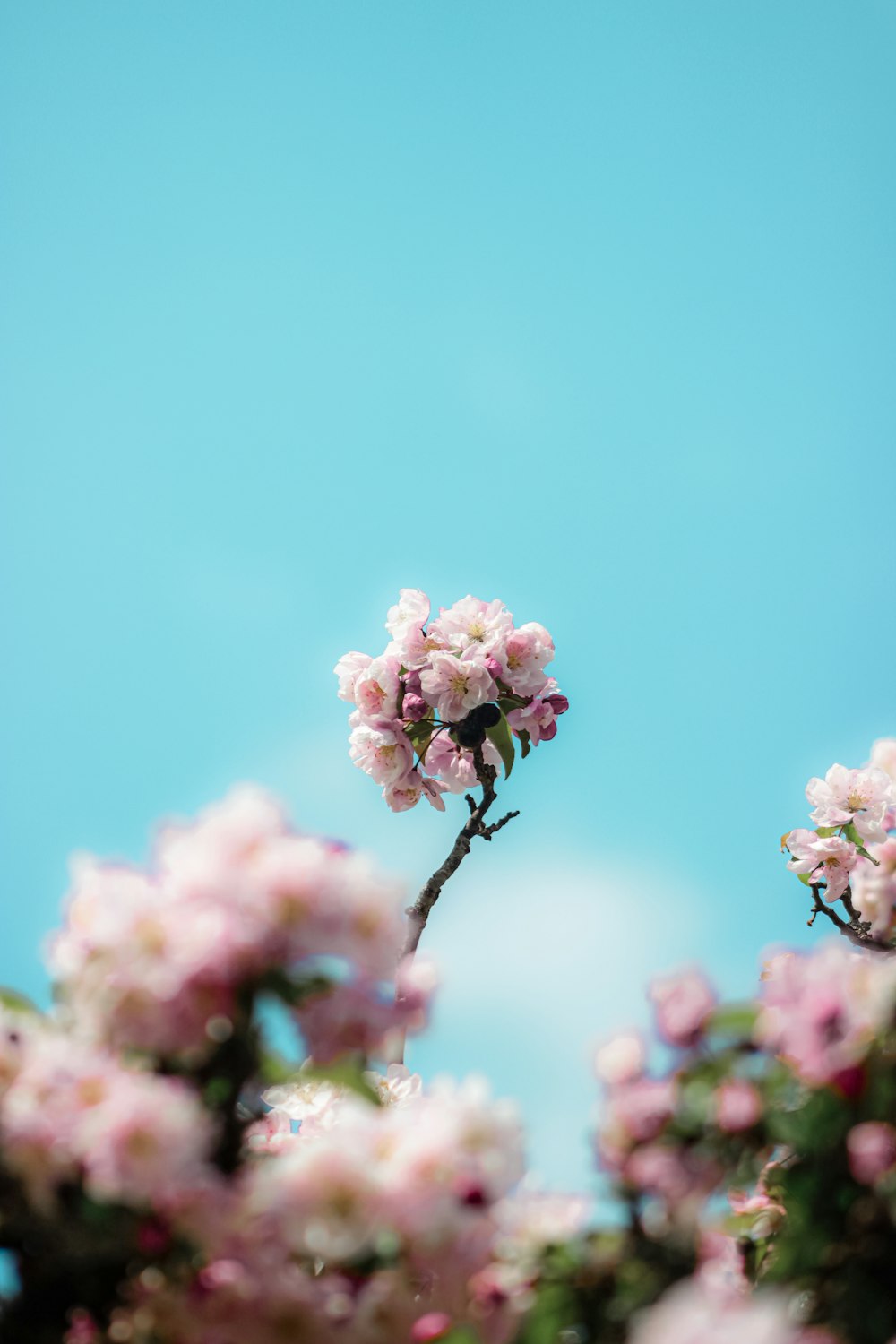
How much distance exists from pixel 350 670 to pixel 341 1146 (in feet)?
12.2

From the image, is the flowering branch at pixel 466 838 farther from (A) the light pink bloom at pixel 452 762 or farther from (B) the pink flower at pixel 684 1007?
(B) the pink flower at pixel 684 1007

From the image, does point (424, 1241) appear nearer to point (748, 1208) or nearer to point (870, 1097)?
point (870, 1097)

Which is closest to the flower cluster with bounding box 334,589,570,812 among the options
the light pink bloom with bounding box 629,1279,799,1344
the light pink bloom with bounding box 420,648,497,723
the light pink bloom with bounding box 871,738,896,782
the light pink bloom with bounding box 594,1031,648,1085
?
the light pink bloom with bounding box 420,648,497,723

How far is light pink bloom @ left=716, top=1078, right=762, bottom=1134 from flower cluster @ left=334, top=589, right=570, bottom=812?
322 centimetres

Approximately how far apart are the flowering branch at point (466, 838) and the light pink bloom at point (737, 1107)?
127 inches

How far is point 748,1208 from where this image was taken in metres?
2.07

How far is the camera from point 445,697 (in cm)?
485

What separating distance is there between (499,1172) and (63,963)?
659 millimetres

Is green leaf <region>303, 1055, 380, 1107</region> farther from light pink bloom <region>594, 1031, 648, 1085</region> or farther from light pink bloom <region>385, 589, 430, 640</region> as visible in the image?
light pink bloom <region>385, 589, 430, 640</region>

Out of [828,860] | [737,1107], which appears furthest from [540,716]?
[737,1107]

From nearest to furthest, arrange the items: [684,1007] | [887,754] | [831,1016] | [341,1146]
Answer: [341,1146] < [831,1016] < [684,1007] < [887,754]

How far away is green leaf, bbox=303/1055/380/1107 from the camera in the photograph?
5.31 ft

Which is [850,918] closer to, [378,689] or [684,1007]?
[378,689]

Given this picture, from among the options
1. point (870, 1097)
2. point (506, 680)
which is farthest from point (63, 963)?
point (506, 680)
